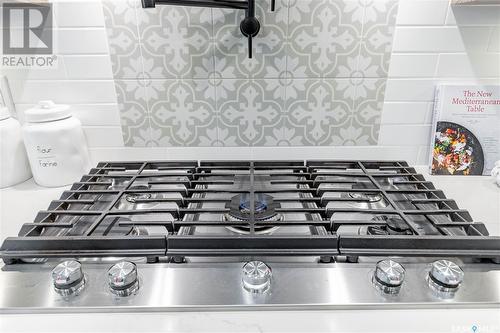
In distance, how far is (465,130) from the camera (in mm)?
915

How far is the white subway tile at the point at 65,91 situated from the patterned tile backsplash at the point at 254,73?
0.04 metres

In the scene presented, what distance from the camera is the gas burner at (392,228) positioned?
62 cm

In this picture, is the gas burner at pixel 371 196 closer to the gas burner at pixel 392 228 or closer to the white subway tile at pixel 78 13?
the gas burner at pixel 392 228

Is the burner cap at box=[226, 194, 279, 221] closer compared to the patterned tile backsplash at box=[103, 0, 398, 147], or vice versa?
the burner cap at box=[226, 194, 279, 221]

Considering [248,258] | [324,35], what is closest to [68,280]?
[248,258]

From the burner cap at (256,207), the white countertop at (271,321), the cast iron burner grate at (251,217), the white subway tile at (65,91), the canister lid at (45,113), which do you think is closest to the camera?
the white countertop at (271,321)

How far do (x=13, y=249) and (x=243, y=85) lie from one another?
2.14 feet

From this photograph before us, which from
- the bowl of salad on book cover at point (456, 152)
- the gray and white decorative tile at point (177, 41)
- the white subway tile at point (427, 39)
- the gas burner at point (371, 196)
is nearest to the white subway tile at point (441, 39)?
the white subway tile at point (427, 39)

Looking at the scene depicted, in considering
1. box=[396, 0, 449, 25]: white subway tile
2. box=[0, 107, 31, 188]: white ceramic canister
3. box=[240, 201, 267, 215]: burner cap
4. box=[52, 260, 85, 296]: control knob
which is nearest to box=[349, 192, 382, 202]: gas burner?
box=[240, 201, 267, 215]: burner cap

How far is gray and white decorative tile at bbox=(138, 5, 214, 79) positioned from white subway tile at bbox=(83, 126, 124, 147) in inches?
8.3

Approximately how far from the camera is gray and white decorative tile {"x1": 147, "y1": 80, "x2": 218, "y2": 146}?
924mm

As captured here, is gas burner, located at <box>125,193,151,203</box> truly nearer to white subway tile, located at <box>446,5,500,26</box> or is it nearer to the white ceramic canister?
the white ceramic canister

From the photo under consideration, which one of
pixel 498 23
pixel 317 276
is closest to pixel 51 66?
pixel 317 276

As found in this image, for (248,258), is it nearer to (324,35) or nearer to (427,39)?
(324,35)
